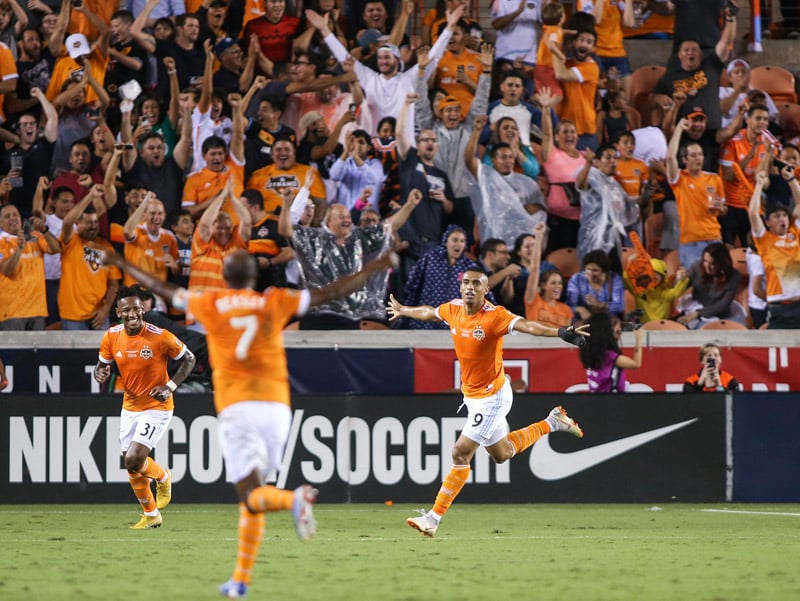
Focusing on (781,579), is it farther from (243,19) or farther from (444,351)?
(243,19)

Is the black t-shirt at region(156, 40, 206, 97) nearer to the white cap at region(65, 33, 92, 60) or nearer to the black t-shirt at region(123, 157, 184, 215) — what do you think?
the white cap at region(65, 33, 92, 60)

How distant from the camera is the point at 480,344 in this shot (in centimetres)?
1255

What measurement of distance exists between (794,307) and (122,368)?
30.2 ft

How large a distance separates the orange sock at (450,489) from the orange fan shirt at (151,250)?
20.8 feet

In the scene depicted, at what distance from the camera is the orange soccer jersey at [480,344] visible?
1249 centimetres

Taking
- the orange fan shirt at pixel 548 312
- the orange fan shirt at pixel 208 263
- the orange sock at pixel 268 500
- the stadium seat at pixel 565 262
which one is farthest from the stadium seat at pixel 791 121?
the orange sock at pixel 268 500

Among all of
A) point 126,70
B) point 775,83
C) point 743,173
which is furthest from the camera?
point 775,83

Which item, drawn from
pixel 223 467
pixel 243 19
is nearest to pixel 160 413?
pixel 223 467

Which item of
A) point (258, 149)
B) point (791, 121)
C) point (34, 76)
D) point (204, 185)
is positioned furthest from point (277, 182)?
point (791, 121)

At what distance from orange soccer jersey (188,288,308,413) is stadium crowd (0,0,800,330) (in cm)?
844

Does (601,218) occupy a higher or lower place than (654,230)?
higher

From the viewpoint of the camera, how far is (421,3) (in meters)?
22.4

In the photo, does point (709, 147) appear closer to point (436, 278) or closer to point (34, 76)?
point (436, 278)

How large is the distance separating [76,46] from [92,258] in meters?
3.40
